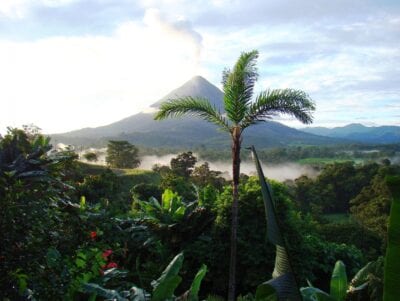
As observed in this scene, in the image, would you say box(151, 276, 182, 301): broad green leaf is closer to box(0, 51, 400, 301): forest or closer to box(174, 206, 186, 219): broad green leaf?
box(0, 51, 400, 301): forest

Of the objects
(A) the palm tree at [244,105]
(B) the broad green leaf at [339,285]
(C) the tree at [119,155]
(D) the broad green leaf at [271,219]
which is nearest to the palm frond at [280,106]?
(A) the palm tree at [244,105]

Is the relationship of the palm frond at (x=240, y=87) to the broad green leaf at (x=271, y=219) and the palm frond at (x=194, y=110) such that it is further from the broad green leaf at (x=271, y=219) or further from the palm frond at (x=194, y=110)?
the broad green leaf at (x=271, y=219)

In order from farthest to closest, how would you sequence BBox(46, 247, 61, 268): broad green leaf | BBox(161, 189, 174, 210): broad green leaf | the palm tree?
1. BBox(161, 189, 174, 210): broad green leaf
2. the palm tree
3. BBox(46, 247, 61, 268): broad green leaf

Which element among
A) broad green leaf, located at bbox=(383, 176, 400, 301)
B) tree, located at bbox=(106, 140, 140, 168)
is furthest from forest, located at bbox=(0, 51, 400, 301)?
→ tree, located at bbox=(106, 140, 140, 168)

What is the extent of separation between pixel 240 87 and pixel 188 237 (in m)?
4.81

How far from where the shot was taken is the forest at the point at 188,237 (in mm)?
3596

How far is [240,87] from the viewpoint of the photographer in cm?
884

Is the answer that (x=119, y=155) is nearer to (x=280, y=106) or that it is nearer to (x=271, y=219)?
(x=280, y=106)

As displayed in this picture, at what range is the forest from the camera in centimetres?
360

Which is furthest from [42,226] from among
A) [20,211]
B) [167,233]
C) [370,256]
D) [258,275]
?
[370,256]

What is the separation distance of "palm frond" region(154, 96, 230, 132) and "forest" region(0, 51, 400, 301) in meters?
0.02

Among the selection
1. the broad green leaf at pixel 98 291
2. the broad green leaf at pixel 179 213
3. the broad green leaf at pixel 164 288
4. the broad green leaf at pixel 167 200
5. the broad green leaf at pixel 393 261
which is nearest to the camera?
the broad green leaf at pixel 393 261

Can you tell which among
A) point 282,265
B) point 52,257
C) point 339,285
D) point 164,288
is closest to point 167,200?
point 164,288

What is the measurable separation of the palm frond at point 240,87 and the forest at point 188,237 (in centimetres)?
2
